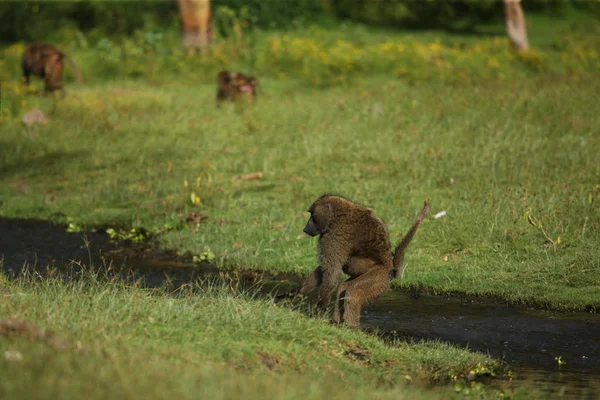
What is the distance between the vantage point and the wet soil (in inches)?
256

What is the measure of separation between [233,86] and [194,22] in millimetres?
5295

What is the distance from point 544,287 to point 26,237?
592cm

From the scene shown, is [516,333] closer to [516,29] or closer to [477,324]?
[477,324]

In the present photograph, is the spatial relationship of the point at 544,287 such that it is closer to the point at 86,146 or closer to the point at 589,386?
the point at 589,386

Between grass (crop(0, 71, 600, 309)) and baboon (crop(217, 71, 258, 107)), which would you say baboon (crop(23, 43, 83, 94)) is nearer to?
grass (crop(0, 71, 600, 309))

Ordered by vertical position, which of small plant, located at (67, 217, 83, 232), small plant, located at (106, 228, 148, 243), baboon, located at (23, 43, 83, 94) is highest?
baboon, located at (23, 43, 83, 94)

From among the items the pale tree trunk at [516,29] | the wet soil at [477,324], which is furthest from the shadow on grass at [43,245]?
the pale tree trunk at [516,29]

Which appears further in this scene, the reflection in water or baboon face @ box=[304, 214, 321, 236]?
baboon face @ box=[304, 214, 321, 236]

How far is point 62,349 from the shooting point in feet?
16.5

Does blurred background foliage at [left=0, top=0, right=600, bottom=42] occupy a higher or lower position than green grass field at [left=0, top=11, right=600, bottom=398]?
higher

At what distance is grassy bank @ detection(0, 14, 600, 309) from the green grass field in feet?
0.12

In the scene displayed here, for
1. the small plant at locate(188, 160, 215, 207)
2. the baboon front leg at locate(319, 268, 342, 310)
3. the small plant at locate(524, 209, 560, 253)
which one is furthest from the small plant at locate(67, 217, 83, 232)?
the small plant at locate(524, 209, 560, 253)

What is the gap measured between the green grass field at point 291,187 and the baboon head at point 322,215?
0.80m

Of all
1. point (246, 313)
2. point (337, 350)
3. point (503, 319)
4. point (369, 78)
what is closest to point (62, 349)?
point (246, 313)
